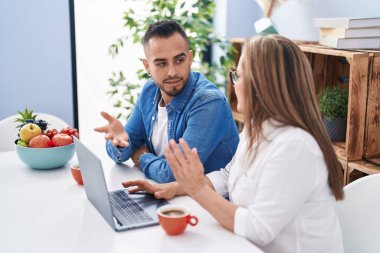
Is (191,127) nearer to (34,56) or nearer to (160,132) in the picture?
(160,132)

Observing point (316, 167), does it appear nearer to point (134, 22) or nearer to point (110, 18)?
point (134, 22)

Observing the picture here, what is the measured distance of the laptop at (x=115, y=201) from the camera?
1406 mm

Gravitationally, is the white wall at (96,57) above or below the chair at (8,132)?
above

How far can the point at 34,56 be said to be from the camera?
3059 millimetres

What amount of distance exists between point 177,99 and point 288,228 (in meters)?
0.80

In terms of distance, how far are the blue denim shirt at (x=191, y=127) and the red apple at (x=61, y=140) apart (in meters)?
0.17

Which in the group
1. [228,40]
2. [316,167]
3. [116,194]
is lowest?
[116,194]

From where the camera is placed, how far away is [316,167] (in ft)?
4.32

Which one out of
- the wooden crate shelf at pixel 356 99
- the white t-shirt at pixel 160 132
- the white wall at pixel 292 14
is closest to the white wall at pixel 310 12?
the white wall at pixel 292 14

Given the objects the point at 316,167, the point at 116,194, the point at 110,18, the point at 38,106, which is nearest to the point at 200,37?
the point at 110,18

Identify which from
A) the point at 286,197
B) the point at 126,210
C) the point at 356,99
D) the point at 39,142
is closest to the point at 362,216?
the point at 286,197

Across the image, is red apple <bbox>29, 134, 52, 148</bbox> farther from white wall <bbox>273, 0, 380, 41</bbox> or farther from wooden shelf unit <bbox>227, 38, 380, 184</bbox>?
white wall <bbox>273, 0, 380, 41</bbox>

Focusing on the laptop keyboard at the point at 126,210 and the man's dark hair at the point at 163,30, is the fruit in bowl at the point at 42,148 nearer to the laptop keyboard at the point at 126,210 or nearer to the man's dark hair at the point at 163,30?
the laptop keyboard at the point at 126,210

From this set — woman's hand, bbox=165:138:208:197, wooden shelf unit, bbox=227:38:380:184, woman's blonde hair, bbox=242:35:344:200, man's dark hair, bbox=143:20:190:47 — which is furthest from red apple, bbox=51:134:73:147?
wooden shelf unit, bbox=227:38:380:184
